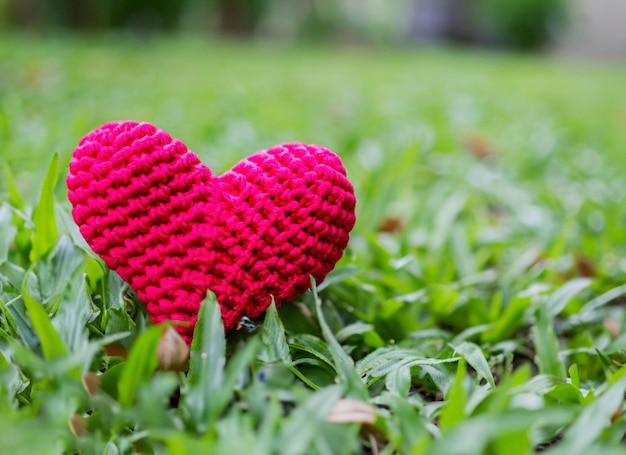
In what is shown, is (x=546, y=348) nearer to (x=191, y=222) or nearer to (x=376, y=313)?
(x=376, y=313)

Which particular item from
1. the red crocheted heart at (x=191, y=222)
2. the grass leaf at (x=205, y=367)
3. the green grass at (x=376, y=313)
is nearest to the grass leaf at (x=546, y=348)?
the green grass at (x=376, y=313)

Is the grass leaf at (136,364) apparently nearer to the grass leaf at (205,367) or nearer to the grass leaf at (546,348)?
the grass leaf at (205,367)

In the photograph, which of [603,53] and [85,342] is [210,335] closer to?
[85,342]

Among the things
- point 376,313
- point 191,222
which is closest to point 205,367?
point 191,222

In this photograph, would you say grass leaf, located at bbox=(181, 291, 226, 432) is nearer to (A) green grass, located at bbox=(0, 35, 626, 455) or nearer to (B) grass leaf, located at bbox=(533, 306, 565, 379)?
(A) green grass, located at bbox=(0, 35, 626, 455)

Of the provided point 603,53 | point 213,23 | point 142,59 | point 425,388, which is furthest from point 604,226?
point 603,53

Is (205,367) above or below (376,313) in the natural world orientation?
above

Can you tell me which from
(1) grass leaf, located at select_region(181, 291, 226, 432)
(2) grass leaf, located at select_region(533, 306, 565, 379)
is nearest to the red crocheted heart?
(1) grass leaf, located at select_region(181, 291, 226, 432)
